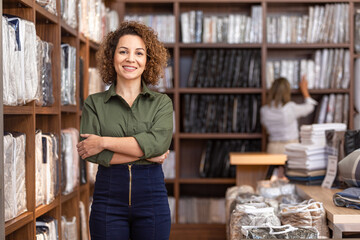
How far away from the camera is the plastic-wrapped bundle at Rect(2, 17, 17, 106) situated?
1970 millimetres

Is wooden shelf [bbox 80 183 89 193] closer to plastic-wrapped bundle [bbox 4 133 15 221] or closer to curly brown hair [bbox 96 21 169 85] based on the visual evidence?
plastic-wrapped bundle [bbox 4 133 15 221]

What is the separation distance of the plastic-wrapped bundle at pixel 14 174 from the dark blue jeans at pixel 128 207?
0.45m

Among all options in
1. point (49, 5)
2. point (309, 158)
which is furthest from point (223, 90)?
point (49, 5)

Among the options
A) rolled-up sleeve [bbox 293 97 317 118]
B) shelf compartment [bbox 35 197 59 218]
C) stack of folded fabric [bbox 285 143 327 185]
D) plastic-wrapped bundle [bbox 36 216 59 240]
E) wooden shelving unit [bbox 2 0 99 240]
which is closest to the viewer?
wooden shelving unit [bbox 2 0 99 240]

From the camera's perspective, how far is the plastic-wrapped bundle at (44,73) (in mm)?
2437

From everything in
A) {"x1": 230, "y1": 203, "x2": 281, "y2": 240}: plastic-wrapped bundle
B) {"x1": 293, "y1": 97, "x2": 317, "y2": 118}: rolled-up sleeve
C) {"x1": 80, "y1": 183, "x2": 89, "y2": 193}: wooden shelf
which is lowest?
{"x1": 80, "y1": 183, "x2": 89, "y2": 193}: wooden shelf

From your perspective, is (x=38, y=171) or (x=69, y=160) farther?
(x=69, y=160)

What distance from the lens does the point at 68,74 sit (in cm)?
292

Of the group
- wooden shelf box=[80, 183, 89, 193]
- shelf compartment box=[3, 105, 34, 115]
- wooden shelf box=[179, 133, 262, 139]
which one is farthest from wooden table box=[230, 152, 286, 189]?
shelf compartment box=[3, 105, 34, 115]

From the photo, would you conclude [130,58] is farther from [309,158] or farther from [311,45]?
[311,45]

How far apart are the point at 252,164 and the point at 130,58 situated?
226 cm

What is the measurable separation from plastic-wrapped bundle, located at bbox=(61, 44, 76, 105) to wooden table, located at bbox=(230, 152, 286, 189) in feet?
4.62

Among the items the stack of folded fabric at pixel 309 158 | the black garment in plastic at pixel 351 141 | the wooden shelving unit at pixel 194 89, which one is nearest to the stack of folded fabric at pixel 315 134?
the stack of folded fabric at pixel 309 158

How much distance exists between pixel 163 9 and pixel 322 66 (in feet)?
5.45
